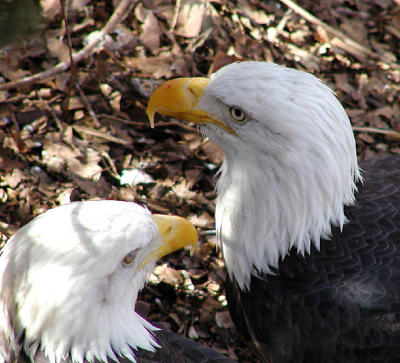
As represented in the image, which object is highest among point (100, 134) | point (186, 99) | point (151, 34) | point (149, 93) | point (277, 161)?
point (186, 99)

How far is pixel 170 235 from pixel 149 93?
2.27 metres

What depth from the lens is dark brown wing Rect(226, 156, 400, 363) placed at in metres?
2.97

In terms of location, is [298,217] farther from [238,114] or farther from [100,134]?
[100,134]

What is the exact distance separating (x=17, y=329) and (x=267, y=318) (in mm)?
1344

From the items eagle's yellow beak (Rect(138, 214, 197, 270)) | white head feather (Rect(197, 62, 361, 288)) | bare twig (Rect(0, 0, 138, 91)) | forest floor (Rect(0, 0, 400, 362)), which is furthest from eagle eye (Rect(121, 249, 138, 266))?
bare twig (Rect(0, 0, 138, 91))

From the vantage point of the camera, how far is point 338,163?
2975 mm

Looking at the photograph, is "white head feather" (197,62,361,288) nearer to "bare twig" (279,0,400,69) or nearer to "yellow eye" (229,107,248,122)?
"yellow eye" (229,107,248,122)

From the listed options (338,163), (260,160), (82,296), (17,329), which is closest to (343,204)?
(338,163)

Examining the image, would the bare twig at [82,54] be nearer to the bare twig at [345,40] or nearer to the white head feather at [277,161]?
the bare twig at [345,40]

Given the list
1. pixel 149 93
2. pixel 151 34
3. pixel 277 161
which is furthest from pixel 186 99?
pixel 151 34

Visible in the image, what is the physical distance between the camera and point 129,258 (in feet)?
8.83

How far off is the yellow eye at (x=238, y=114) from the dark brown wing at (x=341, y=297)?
80cm

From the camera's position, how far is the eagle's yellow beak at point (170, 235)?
291cm

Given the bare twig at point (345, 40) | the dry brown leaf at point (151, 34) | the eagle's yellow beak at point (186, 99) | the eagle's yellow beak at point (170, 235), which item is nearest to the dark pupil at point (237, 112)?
the eagle's yellow beak at point (186, 99)
